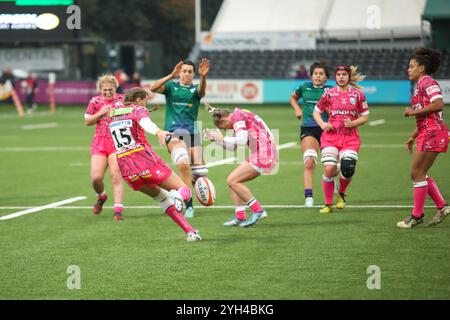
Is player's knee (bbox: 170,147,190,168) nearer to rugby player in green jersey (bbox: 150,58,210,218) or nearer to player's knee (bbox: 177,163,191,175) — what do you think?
player's knee (bbox: 177,163,191,175)

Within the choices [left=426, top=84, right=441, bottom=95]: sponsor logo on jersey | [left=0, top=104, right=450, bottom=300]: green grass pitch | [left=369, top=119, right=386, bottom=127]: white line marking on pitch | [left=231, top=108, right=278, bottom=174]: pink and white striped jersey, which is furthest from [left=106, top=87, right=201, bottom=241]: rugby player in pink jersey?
[left=369, top=119, right=386, bottom=127]: white line marking on pitch

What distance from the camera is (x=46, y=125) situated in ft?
114

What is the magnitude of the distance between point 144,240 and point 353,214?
11.1 feet

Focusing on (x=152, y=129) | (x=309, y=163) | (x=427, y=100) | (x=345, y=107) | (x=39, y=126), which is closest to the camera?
(x=152, y=129)

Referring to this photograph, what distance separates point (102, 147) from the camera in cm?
1386

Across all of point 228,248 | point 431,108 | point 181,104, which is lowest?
point 228,248

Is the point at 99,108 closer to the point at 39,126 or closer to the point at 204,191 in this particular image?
the point at 204,191

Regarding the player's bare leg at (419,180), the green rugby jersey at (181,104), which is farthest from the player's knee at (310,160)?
the player's bare leg at (419,180)

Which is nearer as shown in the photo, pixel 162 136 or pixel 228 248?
pixel 162 136

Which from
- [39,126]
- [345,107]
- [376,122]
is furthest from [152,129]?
[39,126]

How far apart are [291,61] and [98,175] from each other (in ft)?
126

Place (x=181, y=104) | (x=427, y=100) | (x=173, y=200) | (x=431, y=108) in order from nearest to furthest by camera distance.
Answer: (x=173, y=200), (x=431, y=108), (x=427, y=100), (x=181, y=104)

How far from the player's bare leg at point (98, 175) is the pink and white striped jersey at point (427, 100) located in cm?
474
